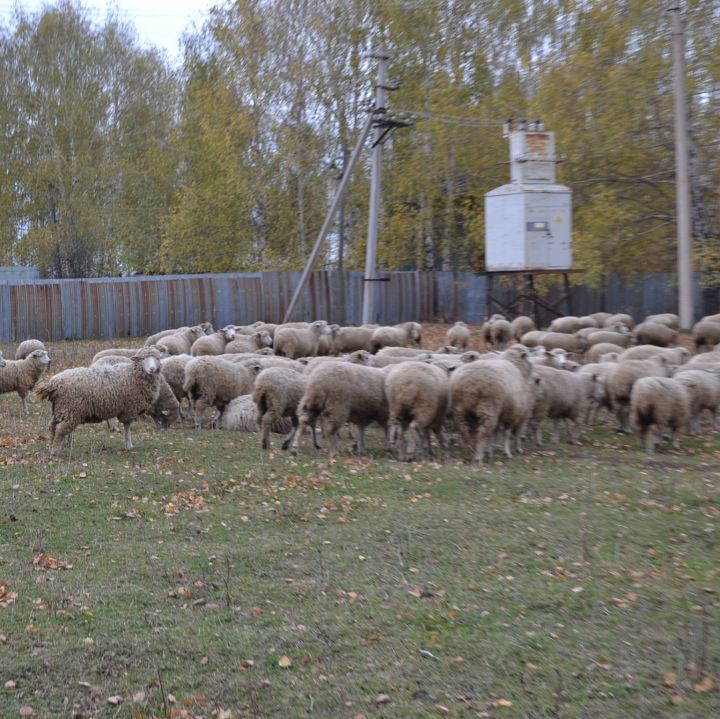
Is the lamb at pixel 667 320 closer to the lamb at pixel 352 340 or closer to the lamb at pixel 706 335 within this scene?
the lamb at pixel 706 335

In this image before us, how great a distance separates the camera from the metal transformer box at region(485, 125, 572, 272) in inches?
1016

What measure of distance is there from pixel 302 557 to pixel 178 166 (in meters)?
44.3

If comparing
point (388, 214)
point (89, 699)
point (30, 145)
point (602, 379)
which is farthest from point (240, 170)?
point (89, 699)

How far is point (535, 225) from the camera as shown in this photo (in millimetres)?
25875

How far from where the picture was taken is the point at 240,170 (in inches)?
1569

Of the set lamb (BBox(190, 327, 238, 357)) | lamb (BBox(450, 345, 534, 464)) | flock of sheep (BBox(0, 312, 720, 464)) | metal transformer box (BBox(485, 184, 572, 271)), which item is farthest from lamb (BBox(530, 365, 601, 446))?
metal transformer box (BBox(485, 184, 572, 271))

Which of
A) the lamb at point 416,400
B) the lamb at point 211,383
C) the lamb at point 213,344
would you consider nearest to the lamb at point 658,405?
the lamb at point 416,400

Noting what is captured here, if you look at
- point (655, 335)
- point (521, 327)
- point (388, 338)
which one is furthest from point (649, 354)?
point (521, 327)

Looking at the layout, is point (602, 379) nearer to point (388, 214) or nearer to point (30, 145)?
point (388, 214)

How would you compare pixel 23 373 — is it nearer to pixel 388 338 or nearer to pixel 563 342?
pixel 388 338

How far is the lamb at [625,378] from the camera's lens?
50.2 feet

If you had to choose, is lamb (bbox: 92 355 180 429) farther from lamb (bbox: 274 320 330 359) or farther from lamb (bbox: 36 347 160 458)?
lamb (bbox: 274 320 330 359)

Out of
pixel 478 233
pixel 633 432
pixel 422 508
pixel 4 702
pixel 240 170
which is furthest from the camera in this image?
pixel 240 170

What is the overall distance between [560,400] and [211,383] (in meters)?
5.27
